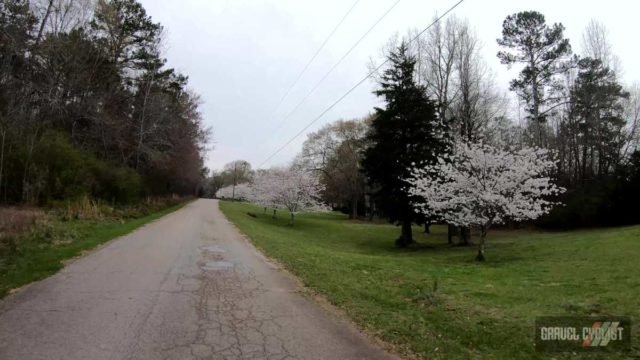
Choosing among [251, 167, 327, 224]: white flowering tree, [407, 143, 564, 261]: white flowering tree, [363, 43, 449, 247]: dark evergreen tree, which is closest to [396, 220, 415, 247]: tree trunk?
[363, 43, 449, 247]: dark evergreen tree

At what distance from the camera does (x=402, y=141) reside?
2980cm

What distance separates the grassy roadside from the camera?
32.2ft

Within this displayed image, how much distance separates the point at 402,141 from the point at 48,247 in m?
21.1

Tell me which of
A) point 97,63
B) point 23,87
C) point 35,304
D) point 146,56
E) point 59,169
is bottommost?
point 35,304

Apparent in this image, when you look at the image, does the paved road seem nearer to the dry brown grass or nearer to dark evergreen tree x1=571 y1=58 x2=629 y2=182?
the dry brown grass

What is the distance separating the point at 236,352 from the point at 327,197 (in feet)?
207

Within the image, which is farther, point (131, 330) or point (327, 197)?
point (327, 197)

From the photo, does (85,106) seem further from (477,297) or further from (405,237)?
(477,297)

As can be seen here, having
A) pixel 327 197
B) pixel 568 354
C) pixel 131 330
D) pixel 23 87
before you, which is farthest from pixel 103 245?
pixel 327 197

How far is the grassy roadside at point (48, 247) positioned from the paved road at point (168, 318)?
477mm

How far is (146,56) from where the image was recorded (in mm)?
43000

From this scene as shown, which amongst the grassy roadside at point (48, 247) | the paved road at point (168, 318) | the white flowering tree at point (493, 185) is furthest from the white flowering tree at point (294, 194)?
the paved road at point (168, 318)

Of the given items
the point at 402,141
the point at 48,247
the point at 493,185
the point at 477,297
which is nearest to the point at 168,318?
the point at 477,297

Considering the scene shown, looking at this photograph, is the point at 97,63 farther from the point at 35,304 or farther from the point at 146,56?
the point at 35,304
